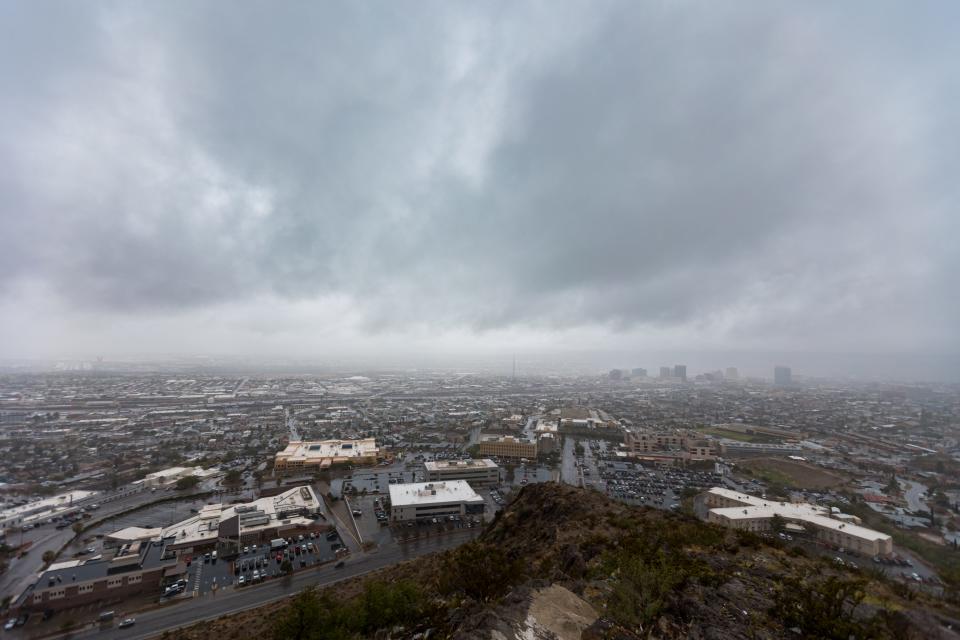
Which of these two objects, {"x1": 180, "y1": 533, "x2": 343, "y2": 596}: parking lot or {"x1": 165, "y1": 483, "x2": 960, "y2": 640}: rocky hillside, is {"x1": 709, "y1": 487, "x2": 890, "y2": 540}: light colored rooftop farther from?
{"x1": 180, "y1": 533, "x2": 343, "y2": 596}: parking lot

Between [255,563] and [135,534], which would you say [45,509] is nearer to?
[135,534]

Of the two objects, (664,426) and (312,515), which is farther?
(664,426)

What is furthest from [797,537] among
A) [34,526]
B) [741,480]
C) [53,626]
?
[34,526]

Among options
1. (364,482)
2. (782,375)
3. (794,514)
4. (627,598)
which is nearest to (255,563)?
(364,482)

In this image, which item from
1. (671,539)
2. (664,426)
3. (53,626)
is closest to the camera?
(671,539)

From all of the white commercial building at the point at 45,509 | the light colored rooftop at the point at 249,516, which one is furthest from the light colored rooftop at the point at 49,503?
the light colored rooftop at the point at 249,516

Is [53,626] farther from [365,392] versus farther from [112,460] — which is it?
[365,392]
